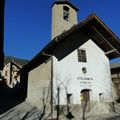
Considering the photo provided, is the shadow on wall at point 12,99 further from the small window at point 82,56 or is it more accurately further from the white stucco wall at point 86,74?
the small window at point 82,56

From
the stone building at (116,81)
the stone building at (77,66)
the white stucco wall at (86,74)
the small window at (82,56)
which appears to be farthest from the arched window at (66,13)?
the stone building at (116,81)

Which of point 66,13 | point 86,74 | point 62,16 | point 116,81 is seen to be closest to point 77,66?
point 86,74

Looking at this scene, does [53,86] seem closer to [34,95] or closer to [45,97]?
[45,97]

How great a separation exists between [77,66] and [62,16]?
23.0ft

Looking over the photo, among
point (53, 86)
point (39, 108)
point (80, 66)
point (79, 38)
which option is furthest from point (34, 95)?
point (79, 38)

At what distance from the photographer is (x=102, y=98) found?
633 inches

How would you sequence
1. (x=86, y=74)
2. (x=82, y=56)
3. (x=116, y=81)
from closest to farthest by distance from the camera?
(x=86, y=74) < (x=82, y=56) < (x=116, y=81)

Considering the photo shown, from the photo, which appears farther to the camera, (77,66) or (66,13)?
(66,13)

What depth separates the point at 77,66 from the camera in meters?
15.5

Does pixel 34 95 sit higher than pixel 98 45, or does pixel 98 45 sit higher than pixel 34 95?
pixel 98 45

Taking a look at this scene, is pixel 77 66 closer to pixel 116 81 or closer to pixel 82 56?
pixel 82 56

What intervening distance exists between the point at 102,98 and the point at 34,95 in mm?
5545

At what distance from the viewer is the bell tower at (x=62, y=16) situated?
67.3ft

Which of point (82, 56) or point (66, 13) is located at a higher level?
point (66, 13)
